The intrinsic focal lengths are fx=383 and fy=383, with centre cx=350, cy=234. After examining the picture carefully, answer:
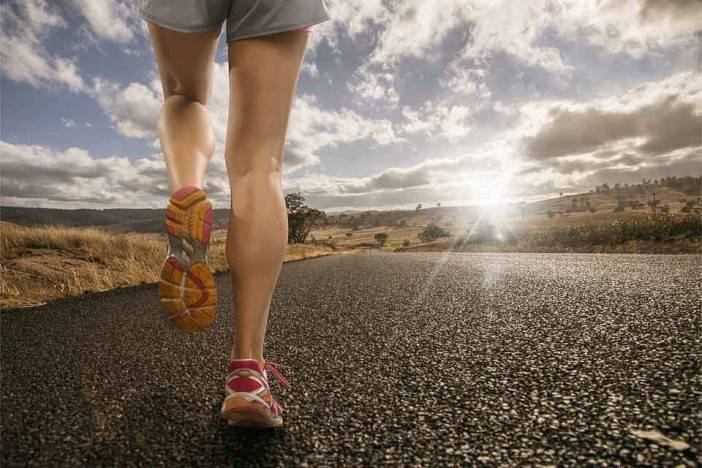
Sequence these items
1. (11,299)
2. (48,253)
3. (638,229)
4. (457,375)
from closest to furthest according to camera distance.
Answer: (457,375) < (11,299) < (48,253) < (638,229)

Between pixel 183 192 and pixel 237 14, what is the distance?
0.67 metres

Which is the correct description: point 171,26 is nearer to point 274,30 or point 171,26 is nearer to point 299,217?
point 274,30

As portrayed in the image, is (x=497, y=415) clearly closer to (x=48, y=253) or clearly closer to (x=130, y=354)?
(x=130, y=354)

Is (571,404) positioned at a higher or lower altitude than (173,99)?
lower

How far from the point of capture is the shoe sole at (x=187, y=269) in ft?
4.00

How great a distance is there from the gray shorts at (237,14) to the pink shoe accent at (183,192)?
56 centimetres

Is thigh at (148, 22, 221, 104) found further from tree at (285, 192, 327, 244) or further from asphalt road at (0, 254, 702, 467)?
tree at (285, 192, 327, 244)

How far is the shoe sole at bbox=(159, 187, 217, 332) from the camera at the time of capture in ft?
4.00

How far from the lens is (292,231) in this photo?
33500mm

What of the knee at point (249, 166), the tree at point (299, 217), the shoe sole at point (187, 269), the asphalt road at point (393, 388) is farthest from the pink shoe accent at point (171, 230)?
the tree at point (299, 217)

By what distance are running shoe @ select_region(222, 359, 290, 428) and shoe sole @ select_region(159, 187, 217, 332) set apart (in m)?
0.20

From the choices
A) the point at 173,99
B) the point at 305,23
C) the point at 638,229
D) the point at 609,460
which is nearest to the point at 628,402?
the point at 609,460

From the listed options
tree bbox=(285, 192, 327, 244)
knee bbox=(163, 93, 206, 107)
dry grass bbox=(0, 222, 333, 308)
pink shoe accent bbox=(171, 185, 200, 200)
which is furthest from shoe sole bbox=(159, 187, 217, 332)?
tree bbox=(285, 192, 327, 244)

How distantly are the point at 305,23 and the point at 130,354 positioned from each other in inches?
71.2
